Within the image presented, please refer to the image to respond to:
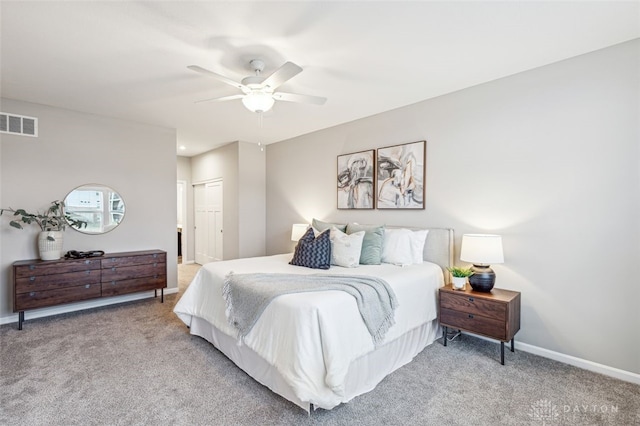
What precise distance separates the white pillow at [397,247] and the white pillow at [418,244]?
3cm

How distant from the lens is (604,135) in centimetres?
242

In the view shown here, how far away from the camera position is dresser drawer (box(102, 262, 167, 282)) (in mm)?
3826

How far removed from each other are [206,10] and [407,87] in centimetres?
201

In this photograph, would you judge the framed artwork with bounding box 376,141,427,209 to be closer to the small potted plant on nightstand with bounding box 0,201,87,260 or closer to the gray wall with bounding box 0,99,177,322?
the gray wall with bounding box 0,99,177,322

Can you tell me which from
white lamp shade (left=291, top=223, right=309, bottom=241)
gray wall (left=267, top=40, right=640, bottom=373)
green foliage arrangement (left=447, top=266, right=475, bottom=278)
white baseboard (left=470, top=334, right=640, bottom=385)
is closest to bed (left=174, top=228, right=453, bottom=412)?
green foliage arrangement (left=447, top=266, right=475, bottom=278)

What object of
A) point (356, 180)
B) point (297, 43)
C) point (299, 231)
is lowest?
point (299, 231)

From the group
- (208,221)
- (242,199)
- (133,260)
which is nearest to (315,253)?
(133,260)

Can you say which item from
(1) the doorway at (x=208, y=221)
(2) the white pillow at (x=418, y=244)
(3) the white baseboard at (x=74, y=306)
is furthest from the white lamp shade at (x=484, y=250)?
(1) the doorway at (x=208, y=221)

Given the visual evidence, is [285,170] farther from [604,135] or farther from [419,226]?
[604,135]

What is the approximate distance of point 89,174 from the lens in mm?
4031

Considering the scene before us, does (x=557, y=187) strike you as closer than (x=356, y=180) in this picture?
Yes

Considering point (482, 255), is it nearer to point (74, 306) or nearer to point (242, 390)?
point (242, 390)

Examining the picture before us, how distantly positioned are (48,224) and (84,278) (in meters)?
0.77

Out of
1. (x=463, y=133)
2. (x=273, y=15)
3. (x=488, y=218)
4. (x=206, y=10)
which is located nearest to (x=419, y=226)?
(x=488, y=218)
